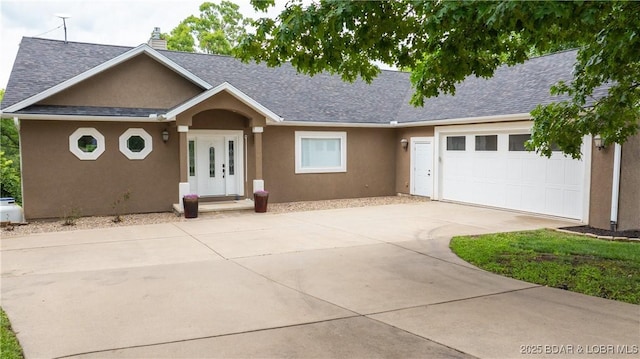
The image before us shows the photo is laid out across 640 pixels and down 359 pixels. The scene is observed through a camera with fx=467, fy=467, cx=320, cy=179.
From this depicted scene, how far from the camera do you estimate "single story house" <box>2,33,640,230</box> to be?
12141 mm

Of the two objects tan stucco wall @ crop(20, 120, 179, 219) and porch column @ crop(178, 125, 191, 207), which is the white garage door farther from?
tan stucco wall @ crop(20, 120, 179, 219)

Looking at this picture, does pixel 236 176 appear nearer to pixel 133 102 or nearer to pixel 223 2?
pixel 133 102

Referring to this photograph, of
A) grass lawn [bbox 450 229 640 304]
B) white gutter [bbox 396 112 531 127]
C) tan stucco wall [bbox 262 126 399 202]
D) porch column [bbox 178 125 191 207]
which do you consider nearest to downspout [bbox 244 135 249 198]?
tan stucco wall [bbox 262 126 399 202]

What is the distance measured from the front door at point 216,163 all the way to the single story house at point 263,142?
3 cm

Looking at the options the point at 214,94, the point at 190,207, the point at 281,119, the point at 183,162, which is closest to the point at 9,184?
the point at 183,162

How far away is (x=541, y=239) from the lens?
9453 millimetres

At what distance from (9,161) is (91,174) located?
A: 13560mm

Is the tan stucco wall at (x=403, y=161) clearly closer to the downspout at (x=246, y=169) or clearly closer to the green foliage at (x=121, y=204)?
the downspout at (x=246, y=169)

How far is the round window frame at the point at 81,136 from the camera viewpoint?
12641mm

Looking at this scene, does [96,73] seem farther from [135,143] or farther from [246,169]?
[246,169]

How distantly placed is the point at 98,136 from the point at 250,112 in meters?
4.25

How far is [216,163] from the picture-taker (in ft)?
49.3

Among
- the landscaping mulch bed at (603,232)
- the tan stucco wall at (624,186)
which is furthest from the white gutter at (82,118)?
the tan stucco wall at (624,186)

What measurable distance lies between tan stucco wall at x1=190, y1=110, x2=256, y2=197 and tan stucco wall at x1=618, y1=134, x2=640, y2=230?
9.94 metres
